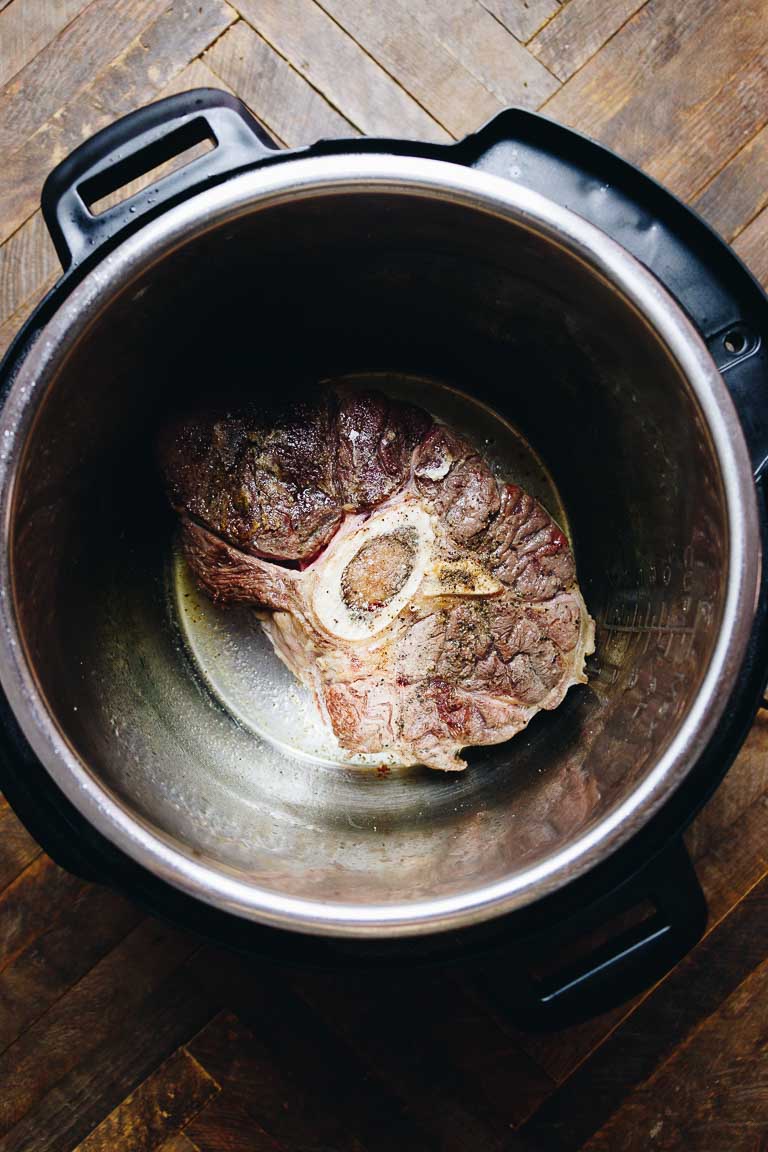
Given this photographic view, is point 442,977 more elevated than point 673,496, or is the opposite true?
point 673,496

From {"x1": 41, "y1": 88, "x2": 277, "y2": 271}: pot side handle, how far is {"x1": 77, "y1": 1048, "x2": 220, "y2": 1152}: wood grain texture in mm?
1091

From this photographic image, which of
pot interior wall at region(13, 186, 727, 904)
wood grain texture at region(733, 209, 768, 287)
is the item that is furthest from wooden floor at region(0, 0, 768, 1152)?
pot interior wall at region(13, 186, 727, 904)

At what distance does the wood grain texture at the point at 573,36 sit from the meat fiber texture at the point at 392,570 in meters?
0.58

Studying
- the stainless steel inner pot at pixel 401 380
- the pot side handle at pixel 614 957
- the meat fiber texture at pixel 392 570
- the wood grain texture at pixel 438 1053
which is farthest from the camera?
the wood grain texture at pixel 438 1053

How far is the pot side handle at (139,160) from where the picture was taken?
87 centimetres

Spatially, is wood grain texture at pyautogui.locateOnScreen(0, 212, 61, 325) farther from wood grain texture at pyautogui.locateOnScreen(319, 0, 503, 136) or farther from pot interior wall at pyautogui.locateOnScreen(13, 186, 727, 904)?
wood grain texture at pyautogui.locateOnScreen(319, 0, 503, 136)

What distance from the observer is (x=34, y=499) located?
2.97ft

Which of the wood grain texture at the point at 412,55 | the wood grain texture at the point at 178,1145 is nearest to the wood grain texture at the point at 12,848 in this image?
the wood grain texture at the point at 178,1145

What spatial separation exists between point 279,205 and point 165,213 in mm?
110

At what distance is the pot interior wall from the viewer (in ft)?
2.94

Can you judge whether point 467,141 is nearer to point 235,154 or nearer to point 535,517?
point 235,154

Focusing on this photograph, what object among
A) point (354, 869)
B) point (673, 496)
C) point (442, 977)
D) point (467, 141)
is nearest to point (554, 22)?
point (467, 141)

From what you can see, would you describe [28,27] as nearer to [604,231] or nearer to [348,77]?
[348,77]

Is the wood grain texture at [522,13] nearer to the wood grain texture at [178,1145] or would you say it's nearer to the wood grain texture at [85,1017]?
the wood grain texture at [85,1017]
